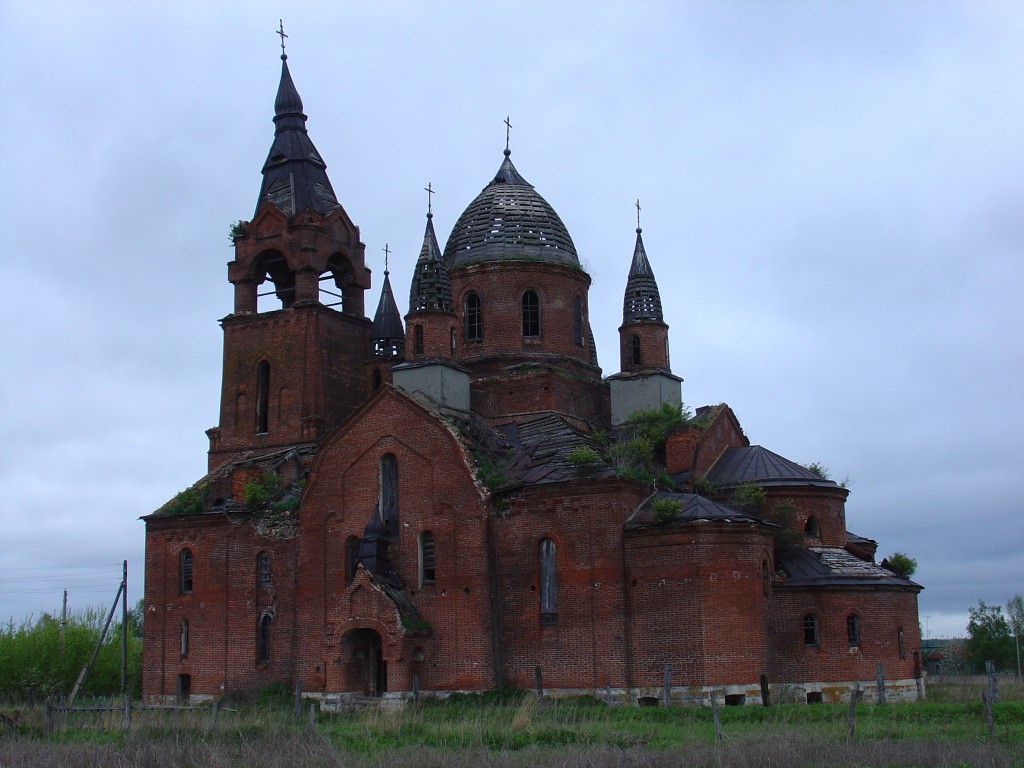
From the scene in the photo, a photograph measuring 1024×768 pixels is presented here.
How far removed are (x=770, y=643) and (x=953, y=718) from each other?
699 centimetres

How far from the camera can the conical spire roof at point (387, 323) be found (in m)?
44.4

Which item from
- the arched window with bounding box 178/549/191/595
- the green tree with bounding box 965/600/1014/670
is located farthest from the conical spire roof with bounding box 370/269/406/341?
the green tree with bounding box 965/600/1014/670

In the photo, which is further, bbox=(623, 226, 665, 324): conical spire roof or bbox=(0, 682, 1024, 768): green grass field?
bbox=(623, 226, 665, 324): conical spire roof

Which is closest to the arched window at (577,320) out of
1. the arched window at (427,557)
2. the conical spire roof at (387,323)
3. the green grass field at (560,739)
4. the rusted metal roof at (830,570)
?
the conical spire roof at (387,323)

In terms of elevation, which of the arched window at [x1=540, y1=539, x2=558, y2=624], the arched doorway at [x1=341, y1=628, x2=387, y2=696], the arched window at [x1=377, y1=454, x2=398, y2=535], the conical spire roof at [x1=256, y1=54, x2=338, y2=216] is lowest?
the arched doorway at [x1=341, y1=628, x2=387, y2=696]

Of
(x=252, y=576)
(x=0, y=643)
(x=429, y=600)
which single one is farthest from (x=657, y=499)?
(x=0, y=643)

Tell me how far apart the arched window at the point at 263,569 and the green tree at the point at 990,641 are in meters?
45.8

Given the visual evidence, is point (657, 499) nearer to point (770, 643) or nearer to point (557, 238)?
point (770, 643)

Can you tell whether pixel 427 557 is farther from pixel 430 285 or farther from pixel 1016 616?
pixel 1016 616

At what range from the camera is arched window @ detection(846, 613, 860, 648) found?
33.6 meters

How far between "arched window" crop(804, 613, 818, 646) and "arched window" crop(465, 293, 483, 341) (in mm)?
13923

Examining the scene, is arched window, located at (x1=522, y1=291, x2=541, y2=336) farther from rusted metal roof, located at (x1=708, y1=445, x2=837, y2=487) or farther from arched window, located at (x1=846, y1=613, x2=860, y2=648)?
arched window, located at (x1=846, y1=613, x2=860, y2=648)

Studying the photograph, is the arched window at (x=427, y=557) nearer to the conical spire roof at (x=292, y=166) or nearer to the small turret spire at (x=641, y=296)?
the small turret spire at (x=641, y=296)

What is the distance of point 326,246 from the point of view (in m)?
44.0
